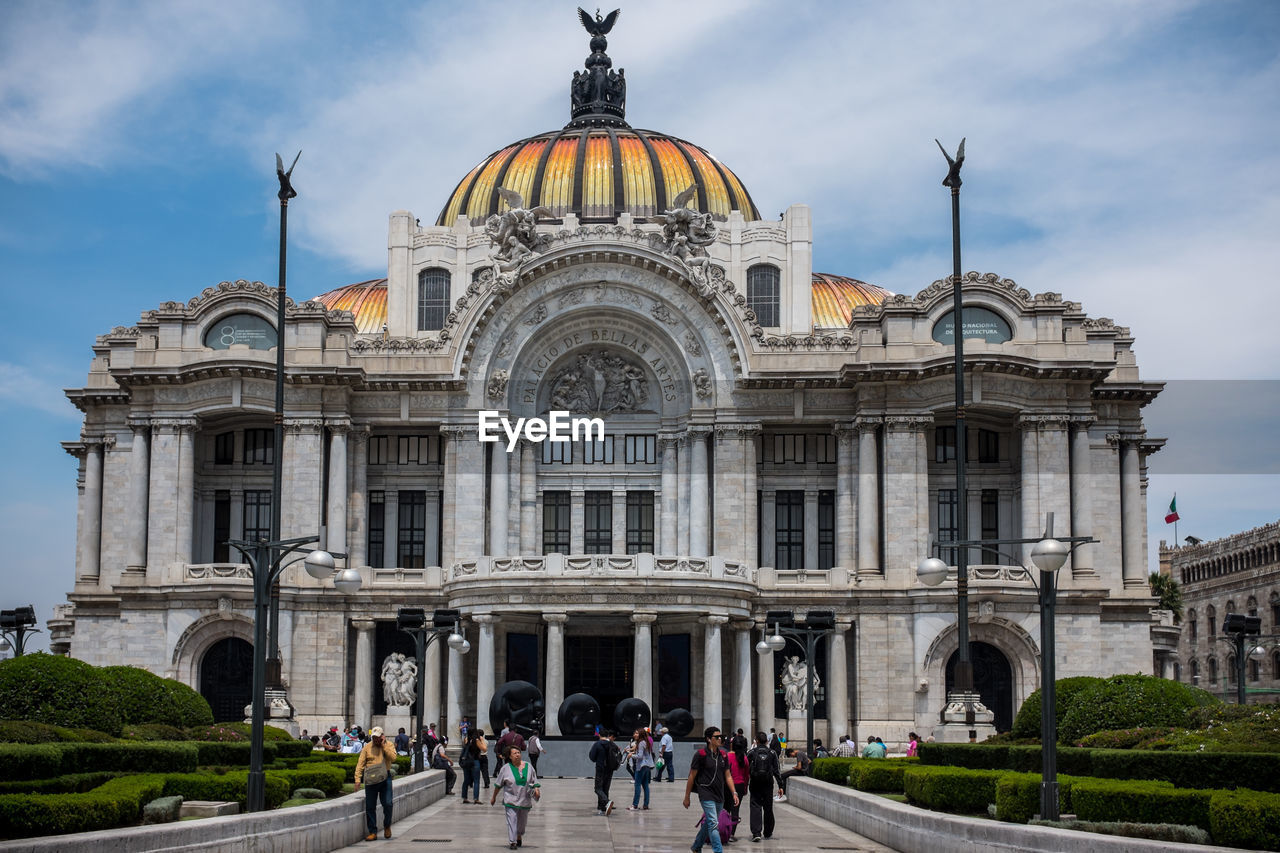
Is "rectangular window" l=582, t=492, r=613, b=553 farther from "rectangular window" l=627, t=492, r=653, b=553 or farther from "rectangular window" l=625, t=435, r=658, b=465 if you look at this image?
"rectangular window" l=625, t=435, r=658, b=465

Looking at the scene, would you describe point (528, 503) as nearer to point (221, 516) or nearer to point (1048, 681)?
point (221, 516)

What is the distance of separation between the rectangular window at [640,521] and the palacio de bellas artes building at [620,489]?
0.14 meters

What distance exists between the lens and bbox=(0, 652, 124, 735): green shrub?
113 feet

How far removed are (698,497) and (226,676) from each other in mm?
20727

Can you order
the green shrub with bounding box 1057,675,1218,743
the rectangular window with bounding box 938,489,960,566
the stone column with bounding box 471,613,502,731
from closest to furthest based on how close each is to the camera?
the green shrub with bounding box 1057,675,1218,743, the stone column with bounding box 471,613,502,731, the rectangular window with bounding box 938,489,960,566

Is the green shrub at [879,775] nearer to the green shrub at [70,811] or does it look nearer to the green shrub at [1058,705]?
the green shrub at [1058,705]

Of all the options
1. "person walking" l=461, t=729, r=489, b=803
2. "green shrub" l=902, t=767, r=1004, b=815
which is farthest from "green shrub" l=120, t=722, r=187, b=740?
"green shrub" l=902, t=767, r=1004, b=815

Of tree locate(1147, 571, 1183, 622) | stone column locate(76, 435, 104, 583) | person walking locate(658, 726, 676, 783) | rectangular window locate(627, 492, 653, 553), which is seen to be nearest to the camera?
person walking locate(658, 726, 676, 783)

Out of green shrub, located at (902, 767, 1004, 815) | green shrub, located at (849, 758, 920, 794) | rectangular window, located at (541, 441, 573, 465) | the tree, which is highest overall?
rectangular window, located at (541, 441, 573, 465)

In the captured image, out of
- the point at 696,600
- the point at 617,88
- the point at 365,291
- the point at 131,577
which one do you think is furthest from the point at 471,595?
the point at 617,88

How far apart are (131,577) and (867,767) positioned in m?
39.2

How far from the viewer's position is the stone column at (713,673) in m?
61.4

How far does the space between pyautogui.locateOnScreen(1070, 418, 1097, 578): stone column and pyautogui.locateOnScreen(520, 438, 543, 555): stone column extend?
73.9 ft

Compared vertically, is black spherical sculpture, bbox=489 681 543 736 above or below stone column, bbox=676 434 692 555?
below
